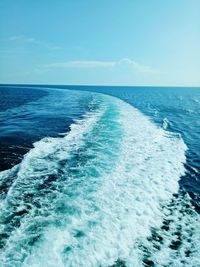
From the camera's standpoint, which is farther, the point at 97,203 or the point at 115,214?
the point at 97,203

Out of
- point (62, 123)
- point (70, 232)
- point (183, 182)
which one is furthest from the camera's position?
point (62, 123)

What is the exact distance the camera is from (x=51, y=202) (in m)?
8.53

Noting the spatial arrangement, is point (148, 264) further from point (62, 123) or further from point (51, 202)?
point (62, 123)

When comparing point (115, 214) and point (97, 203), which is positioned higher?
point (97, 203)

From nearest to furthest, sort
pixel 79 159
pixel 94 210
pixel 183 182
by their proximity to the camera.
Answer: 1. pixel 94 210
2. pixel 183 182
3. pixel 79 159

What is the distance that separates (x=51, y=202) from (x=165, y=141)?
Result: 471 inches

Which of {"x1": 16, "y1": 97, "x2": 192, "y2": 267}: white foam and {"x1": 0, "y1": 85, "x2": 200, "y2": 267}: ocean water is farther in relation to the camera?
{"x1": 0, "y1": 85, "x2": 200, "y2": 267}: ocean water

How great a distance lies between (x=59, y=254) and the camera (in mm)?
6227

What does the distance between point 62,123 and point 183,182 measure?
14032 mm

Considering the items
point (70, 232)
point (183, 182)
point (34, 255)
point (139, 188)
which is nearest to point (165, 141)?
point (183, 182)

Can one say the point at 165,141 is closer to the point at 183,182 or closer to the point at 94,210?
the point at 183,182

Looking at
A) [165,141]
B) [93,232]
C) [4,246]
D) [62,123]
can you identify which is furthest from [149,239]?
[62,123]

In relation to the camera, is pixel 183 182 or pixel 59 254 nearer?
pixel 59 254

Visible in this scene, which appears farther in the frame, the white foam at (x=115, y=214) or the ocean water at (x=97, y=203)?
the ocean water at (x=97, y=203)
